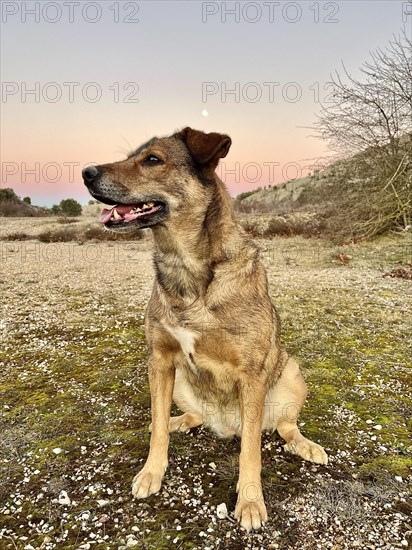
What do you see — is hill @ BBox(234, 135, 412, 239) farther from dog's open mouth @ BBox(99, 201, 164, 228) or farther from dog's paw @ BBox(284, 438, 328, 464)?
dog's open mouth @ BBox(99, 201, 164, 228)

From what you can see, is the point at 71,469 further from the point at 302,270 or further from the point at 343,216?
the point at 343,216

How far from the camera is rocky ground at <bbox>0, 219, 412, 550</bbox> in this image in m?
2.69

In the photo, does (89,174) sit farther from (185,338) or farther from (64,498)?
(64,498)

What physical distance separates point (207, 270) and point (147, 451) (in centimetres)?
176

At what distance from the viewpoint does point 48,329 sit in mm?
6504

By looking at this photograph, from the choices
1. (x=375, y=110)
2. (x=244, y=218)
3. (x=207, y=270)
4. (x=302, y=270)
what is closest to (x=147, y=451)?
(x=207, y=270)

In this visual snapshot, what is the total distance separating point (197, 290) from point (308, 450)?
1.75 m

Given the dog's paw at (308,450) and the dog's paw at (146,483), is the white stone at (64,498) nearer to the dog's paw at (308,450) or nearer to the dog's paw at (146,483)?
the dog's paw at (146,483)

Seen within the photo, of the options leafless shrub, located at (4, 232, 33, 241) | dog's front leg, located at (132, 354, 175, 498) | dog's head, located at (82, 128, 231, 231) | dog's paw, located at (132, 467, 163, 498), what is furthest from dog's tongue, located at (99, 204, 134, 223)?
leafless shrub, located at (4, 232, 33, 241)

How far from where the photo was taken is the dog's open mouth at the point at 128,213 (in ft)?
10.2

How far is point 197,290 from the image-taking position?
315 cm

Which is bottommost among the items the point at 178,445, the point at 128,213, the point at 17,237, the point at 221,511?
the point at 221,511

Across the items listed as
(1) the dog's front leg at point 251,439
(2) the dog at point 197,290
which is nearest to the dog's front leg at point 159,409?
(2) the dog at point 197,290

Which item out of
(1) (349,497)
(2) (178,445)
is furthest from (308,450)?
(2) (178,445)
